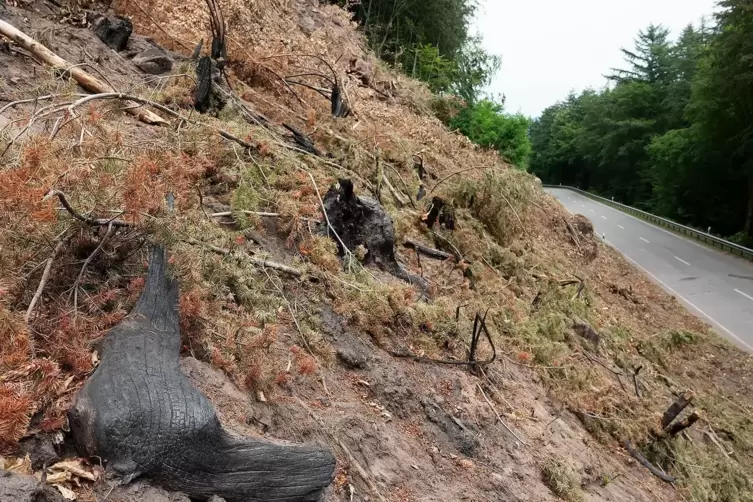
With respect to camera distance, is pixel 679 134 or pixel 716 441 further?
pixel 679 134

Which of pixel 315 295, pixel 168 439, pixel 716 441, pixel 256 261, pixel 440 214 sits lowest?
pixel 716 441

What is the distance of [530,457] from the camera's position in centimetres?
448

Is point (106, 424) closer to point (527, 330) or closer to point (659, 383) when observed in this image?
point (527, 330)

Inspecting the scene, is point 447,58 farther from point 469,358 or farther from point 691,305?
point 469,358

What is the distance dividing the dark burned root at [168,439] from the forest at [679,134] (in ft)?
86.0

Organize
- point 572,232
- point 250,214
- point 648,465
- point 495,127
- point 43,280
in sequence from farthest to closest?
point 495,127 < point 572,232 < point 648,465 < point 250,214 < point 43,280

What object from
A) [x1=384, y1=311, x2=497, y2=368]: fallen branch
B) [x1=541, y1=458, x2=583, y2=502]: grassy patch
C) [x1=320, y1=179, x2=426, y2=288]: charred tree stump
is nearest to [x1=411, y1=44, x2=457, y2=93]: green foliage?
[x1=320, y1=179, x2=426, y2=288]: charred tree stump

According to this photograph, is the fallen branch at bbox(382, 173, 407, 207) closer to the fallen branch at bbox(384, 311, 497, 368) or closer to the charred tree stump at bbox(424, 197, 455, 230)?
the charred tree stump at bbox(424, 197, 455, 230)

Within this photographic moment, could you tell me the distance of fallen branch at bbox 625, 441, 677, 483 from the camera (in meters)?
6.05

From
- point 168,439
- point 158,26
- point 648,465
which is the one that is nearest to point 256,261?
point 168,439

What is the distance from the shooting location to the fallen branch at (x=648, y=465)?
605cm

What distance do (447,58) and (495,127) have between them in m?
6.55

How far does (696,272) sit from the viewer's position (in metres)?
17.9

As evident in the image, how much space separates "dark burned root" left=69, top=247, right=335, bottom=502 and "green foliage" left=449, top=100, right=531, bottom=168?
1451 cm
